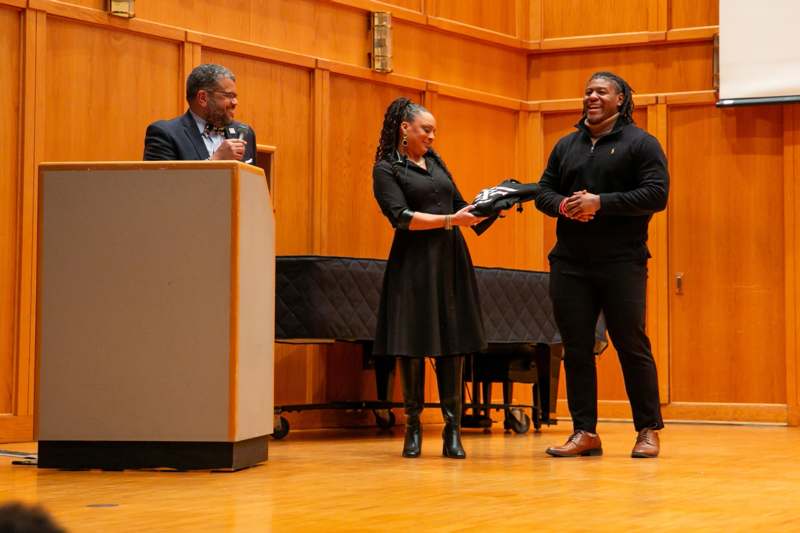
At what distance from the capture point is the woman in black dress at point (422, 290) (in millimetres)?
4680

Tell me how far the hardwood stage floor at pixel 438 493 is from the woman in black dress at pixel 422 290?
0.26 meters

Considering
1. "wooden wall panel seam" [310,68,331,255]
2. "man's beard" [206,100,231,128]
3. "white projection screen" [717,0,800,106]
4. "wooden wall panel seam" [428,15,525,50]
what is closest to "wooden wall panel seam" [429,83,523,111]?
"wooden wall panel seam" [428,15,525,50]

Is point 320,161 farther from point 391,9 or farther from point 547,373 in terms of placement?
point 547,373

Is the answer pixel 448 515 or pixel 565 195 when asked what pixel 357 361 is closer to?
pixel 565 195

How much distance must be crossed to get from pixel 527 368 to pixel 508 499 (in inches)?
128

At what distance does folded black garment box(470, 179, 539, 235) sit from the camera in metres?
4.62

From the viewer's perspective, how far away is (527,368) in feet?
21.2

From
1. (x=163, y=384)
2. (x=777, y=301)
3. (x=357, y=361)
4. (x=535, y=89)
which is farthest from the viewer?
(x=535, y=89)

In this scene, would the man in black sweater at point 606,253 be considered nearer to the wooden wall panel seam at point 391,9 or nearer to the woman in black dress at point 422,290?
the woman in black dress at point 422,290

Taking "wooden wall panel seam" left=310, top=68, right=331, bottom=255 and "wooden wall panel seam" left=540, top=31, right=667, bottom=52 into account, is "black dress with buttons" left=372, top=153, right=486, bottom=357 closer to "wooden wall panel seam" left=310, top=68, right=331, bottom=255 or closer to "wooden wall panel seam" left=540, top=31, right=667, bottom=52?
"wooden wall panel seam" left=310, top=68, right=331, bottom=255

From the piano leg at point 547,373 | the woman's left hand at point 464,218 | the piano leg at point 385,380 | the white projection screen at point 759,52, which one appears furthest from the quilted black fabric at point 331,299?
the white projection screen at point 759,52

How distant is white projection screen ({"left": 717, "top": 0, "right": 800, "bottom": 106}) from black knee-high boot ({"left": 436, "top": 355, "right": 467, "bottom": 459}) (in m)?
3.60

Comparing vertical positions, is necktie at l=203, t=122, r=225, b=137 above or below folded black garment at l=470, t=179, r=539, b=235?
above

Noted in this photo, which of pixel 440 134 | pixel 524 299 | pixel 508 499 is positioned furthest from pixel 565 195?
pixel 440 134
